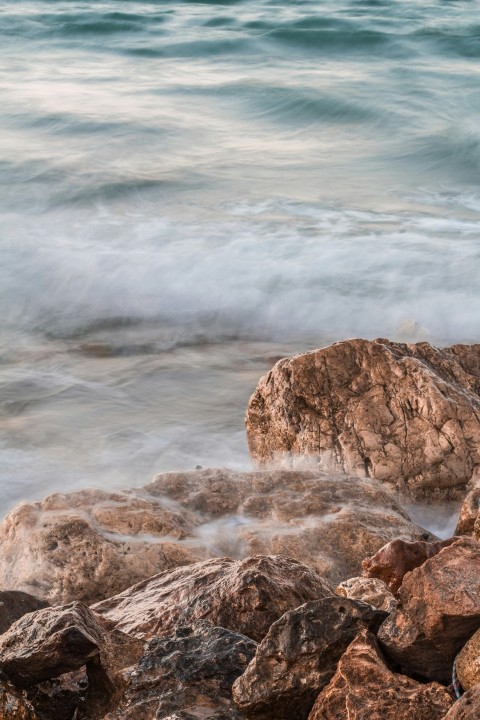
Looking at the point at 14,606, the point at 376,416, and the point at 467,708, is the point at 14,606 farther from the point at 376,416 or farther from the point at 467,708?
the point at 376,416

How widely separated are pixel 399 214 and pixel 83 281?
428 centimetres

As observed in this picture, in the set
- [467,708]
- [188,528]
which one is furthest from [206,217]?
[467,708]

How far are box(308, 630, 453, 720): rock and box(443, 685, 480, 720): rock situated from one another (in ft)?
0.67

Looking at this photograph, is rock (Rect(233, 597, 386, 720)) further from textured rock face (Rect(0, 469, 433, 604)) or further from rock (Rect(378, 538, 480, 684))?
textured rock face (Rect(0, 469, 433, 604))

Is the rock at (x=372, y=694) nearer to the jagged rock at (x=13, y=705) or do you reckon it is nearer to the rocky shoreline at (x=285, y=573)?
the rocky shoreline at (x=285, y=573)

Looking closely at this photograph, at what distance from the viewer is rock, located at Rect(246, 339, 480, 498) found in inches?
194

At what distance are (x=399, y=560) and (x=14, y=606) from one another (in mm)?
1301

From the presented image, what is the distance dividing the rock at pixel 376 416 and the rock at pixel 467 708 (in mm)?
2755

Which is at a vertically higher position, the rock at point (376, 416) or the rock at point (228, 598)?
the rock at point (228, 598)

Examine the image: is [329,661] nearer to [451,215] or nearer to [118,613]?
[118,613]

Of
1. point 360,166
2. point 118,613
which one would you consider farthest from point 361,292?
point 118,613

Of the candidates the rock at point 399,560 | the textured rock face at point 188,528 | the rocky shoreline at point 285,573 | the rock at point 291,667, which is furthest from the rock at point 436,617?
the textured rock face at point 188,528

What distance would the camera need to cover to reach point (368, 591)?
10.6 ft

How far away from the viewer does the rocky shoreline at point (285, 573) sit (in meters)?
2.58
